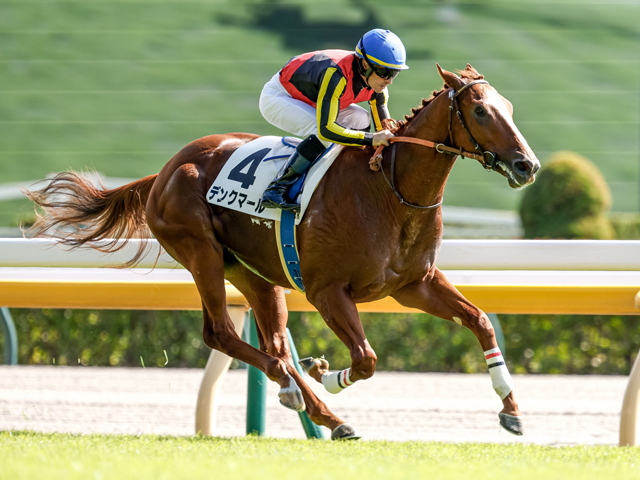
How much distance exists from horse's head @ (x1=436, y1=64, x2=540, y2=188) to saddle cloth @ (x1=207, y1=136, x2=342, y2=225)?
0.65 m

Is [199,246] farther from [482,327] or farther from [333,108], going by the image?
[482,327]

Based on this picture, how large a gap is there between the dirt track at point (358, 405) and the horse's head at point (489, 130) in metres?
1.72

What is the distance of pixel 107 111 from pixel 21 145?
1.23 metres

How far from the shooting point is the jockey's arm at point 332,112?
382 cm

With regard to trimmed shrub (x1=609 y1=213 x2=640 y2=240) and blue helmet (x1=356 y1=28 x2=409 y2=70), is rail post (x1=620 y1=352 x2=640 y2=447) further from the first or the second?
trimmed shrub (x1=609 y1=213 x2=640 y2=240)

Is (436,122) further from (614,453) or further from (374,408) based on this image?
(374,408)

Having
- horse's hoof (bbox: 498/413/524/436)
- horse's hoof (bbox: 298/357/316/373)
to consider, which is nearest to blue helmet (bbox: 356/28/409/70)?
horse's hoof (bbox: 298/357/316/373)

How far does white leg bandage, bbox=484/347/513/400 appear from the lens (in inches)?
147

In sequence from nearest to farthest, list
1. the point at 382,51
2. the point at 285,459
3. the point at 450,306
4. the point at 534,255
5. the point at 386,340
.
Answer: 1. the point at 285,459
2. the point at 382,51
3. the point at 450,306
4. the point at 534,255
5. the point at 386,340

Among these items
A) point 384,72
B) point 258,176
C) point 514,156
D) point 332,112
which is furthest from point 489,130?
point 258,176

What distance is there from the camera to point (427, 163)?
3.78 meters

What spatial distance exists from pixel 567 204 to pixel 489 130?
4.82 meters

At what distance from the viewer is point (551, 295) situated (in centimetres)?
429

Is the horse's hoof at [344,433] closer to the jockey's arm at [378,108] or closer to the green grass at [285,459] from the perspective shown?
the green grass at [285,459]
